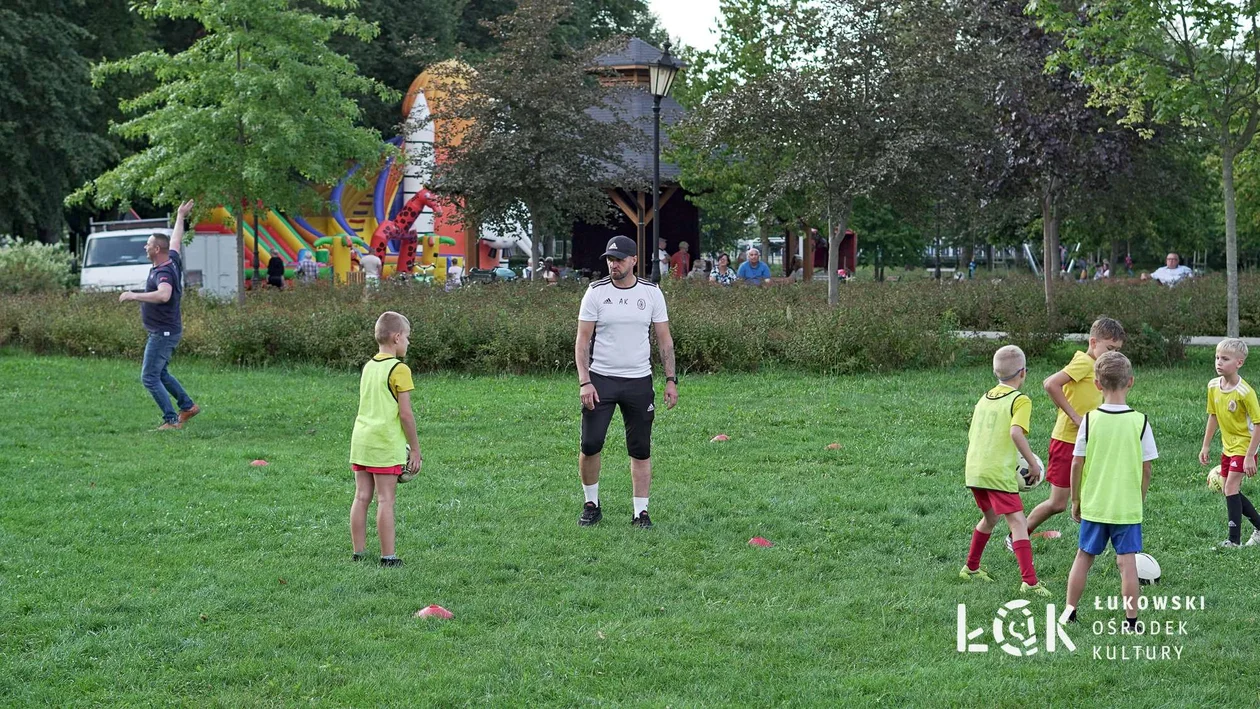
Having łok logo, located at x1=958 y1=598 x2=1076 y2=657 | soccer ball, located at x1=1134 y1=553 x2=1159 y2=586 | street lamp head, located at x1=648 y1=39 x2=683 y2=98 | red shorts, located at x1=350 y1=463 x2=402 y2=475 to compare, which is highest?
street lamp head, located at x1=648 y1=39 x2=683 y2=98

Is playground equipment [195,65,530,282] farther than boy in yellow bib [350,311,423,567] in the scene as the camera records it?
Yes

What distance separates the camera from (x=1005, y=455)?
622cm

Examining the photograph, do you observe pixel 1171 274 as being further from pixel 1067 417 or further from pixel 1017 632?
pixel 1017 632

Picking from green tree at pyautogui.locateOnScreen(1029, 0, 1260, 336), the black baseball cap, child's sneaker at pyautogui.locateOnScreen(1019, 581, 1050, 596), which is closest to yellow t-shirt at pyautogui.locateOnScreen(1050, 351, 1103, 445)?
child's sneaker at pyautogui.locateOnScreen(1019, 581, 1050, 596)

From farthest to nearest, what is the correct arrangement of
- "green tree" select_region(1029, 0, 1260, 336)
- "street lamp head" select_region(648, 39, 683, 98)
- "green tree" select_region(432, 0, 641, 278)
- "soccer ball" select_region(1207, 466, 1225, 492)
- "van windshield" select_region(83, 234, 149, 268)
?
1. "van windshield" select_region(83, 234, 149, 268)
2. "green tree" select_region(432, 0, 641, 278)
3. "street lamp head" select_region(648, 39, 683, 98)
4. "green tree" select_region(1029, 0, 1260, 336)
5. "soccer ball" select_region(1207, 466, 1225, 492)

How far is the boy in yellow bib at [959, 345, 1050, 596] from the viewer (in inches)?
242

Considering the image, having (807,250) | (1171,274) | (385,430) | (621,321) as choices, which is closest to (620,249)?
(621,321)

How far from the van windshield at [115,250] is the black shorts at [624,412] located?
23.0 metres

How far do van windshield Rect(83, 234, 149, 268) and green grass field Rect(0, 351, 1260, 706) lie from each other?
58.1ft

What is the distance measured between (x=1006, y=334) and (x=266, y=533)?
12243mm

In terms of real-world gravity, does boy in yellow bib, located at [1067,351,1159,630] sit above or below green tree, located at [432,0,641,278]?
below

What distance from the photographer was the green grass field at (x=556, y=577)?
4.91m

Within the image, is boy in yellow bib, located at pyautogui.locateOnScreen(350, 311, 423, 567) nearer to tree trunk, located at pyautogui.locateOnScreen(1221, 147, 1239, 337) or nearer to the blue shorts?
the blue shorts

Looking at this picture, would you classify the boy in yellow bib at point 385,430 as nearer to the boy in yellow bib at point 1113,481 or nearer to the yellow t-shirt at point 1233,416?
the boy in yellow bib at point 1113,481
